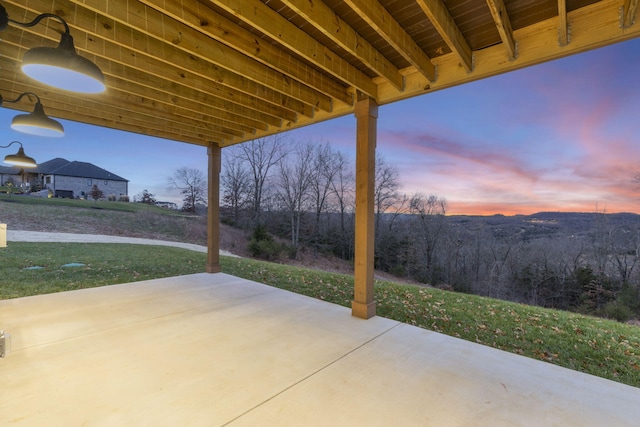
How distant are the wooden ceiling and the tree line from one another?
8.78m

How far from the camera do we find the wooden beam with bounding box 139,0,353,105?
173cm

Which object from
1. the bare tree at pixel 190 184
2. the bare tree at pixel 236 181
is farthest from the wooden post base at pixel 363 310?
the bare tree at pixel 190 184

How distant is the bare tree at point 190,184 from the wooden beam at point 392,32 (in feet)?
51.2

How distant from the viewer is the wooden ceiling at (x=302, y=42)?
67.6 inches

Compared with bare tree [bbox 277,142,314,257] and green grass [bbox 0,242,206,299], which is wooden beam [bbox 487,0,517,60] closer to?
green grass [bbox 0,242,206,299]

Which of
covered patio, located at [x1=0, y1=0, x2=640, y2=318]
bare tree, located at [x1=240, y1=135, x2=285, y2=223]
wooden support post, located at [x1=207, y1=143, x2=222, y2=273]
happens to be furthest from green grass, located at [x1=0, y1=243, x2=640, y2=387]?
bare tree, located at [x1=240, y1=135, x2=285, y2=223]

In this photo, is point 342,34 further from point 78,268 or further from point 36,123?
point 78,268

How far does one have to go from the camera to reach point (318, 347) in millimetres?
2201

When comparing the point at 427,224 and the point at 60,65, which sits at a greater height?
the point at 60,65

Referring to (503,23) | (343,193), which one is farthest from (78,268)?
(343,193)

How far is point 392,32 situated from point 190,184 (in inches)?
652

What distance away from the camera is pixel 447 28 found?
70.1 inches

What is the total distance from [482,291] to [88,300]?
14.5m

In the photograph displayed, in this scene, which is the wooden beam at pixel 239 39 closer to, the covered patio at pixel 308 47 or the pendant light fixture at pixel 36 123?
the covered patio at pixel 308 47
